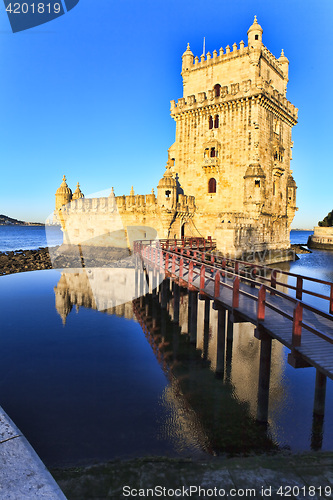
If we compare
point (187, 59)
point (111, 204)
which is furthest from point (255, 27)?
point (111, 204)

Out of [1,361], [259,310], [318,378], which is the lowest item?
[1,361]

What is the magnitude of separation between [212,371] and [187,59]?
103 feet

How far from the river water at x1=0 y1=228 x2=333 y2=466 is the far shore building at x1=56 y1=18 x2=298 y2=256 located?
15329 millimetres

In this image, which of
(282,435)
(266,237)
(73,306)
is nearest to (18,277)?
(73,306)

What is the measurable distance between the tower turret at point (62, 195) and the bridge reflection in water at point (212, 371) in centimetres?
2429

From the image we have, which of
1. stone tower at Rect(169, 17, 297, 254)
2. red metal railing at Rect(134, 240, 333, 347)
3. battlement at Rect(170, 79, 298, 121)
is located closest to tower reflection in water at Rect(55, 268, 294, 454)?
red metal railing at Rect(134, 240, 333, 347)

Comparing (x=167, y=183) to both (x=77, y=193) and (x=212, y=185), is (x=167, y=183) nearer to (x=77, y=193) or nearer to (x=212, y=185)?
(x=212, y=185)

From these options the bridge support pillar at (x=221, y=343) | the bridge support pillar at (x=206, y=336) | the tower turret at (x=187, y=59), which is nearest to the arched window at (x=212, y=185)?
the tower turret at (x=187, y=59)

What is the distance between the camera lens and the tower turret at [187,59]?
32.4 m

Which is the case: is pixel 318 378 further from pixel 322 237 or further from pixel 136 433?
pixel 322 237

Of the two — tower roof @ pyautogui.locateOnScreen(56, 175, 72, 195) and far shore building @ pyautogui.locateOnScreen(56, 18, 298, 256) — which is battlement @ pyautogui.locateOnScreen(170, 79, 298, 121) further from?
tower roof @ pyautogui.locateOnScreen(56, 175, 72, 195)

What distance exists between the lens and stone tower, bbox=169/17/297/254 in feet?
92.4

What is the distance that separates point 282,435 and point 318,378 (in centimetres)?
156

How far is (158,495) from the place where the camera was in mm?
5469
